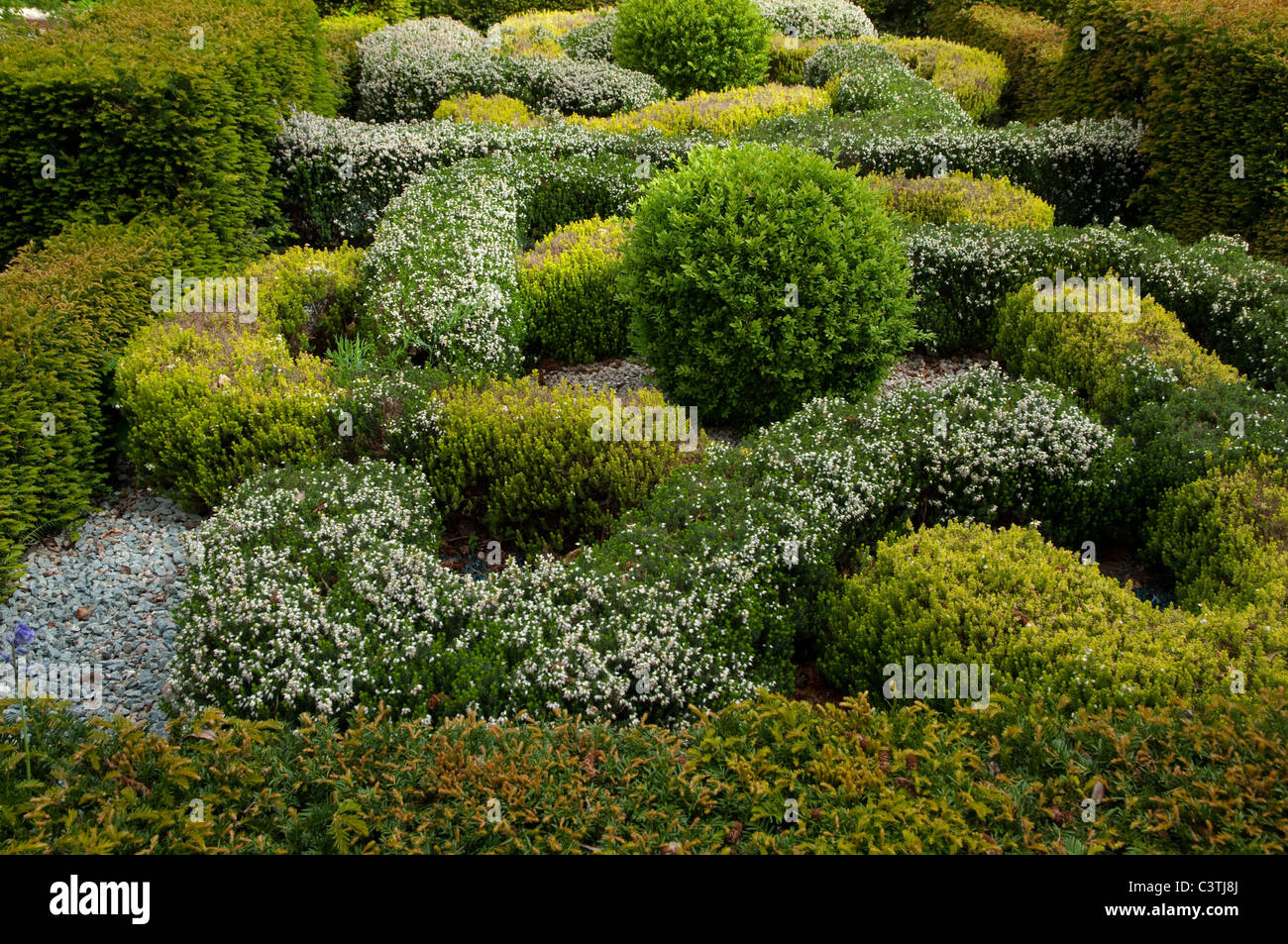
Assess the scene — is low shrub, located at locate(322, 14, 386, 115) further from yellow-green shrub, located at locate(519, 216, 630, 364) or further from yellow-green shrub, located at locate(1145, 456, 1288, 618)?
yellow-green shrub, located at locate(1145, 456, 1288, 618)

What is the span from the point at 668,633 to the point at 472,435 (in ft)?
7.74

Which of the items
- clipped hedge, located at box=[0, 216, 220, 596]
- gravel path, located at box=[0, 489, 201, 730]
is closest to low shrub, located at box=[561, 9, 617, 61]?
clipped hedge, located at box=[0, 216, 220, 596]

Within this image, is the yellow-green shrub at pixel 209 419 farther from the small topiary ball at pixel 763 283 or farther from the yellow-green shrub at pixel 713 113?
the yellow-green shrub at pixel 713 113

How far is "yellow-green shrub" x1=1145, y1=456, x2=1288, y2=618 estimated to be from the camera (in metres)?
5.10

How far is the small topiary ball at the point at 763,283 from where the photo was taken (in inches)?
278

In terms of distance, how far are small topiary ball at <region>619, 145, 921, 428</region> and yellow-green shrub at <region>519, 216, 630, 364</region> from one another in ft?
3.09

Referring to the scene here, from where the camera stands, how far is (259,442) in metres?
6.48

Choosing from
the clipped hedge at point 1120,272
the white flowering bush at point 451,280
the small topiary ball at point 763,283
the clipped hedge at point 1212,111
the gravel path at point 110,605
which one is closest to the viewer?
the gravel path at point 110,605

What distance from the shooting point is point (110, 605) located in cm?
587

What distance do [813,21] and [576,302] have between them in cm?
1332

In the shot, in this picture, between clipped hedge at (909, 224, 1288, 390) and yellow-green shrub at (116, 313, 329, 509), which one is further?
clipped hedge at (909, 224, 1288, 390)

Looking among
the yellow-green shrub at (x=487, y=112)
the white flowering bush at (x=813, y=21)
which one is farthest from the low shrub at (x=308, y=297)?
the white flowering bush at (x=813, y=21)

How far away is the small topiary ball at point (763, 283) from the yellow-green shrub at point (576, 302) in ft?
3.09

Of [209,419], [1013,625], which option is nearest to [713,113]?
[209,419]
